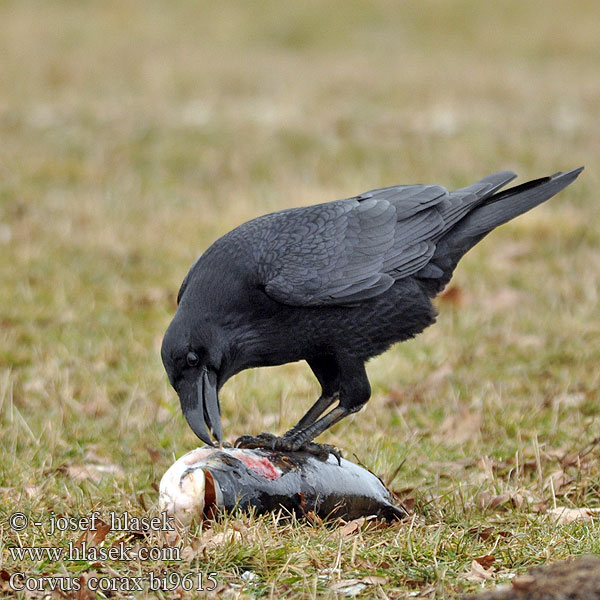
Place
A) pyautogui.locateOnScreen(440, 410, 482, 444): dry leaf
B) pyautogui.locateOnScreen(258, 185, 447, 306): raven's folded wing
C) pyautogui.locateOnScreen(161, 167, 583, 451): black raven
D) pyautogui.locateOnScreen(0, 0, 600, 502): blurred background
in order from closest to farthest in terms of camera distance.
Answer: pyautogui.locateOnScreen(161, 167, 583, 451): black raven
pyautogui.locateOnScreen(258, 185, 447, 306): raven's folded wing
pyautogui.locateOnScreen(440, 410, 482, 444): dry leaf
pyautogui.locateOnScreen(0, 0, 600, 502): blurred background

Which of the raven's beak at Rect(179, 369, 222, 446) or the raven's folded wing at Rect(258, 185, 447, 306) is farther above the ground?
the raven's folded wing at Rect(258, 185, 447, 306)

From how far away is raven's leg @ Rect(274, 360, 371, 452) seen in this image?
411cm

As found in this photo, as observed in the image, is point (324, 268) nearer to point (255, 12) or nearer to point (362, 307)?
point (362, 307)

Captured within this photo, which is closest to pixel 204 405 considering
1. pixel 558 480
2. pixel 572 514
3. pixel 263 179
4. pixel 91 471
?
pixel 91 471

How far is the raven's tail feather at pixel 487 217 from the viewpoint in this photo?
4512 millimetres

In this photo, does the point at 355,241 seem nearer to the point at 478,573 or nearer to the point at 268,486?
the point at 268,486

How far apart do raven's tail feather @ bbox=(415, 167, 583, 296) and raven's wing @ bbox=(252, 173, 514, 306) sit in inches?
3.5

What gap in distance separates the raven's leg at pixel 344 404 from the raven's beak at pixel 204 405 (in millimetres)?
427

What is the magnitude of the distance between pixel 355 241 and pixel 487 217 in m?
0.70

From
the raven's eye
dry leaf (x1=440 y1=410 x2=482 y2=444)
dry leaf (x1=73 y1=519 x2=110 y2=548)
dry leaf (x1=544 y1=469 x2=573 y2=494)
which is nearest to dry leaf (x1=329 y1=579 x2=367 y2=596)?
dry leaf (x1=73 y1=519 x2=110 y2=548)

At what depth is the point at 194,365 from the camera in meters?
3.81

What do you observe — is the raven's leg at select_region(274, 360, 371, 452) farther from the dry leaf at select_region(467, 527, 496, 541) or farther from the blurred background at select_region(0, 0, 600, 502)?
the dry leaf at select_region(467, 527, 496, 541)

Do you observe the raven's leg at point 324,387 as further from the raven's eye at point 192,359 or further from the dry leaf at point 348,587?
the dry leaf at point 348,587

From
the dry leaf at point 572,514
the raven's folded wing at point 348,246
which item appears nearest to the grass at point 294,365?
the dry leaf at point 572,514
